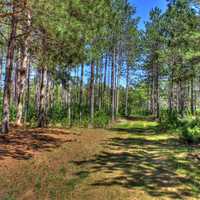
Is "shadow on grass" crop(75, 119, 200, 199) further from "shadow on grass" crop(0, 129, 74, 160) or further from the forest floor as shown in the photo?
"shadow on grass" crop(0, 129, 74, 160)

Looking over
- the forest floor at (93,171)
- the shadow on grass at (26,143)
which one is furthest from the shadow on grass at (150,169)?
the shadow on grass at (26,143)

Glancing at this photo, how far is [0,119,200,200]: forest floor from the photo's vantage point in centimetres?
685

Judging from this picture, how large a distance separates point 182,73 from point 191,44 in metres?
2.47

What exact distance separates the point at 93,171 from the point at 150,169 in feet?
5.20

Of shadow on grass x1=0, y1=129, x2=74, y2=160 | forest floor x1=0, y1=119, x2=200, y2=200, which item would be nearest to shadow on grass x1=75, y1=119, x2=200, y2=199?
forest floor x1=0, y1=119, x2=200, y2=200

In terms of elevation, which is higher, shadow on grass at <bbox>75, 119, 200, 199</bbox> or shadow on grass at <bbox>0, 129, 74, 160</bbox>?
shadow on grass at <bbox>0, 129, 74, 160</bbox>

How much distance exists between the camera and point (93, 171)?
26.9 ft

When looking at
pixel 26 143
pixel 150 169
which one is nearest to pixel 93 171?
pixel 150 169

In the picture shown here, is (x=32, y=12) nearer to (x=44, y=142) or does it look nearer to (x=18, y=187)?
(x=44, y=142)

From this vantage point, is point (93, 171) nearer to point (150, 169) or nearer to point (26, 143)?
point (150, 169)

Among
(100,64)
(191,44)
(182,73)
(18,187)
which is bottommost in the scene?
(18,187)

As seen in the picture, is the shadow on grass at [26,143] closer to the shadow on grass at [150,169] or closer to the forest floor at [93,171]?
→ the forest floor at [93,171]

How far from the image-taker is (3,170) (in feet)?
27.1

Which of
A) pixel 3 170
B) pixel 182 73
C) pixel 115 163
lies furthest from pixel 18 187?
pixel 182 73
